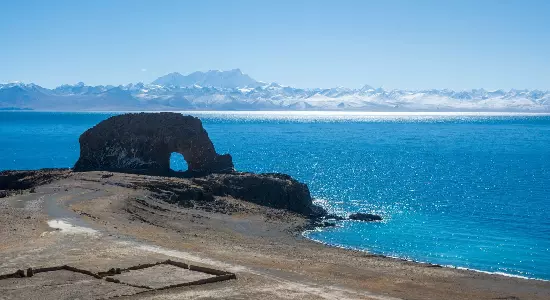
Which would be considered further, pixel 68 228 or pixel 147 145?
pixel 147 145

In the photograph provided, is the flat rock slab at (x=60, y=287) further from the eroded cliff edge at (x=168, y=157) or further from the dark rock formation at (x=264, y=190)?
the eroded cliff edge at (x=168, y=157)

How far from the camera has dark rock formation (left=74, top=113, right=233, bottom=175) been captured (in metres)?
69.4

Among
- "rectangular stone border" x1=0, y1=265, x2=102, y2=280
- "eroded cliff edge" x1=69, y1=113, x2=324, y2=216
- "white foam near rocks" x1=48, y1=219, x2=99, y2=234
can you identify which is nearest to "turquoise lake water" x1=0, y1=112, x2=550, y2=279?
"eroded cliff edge" x1=69, y1=113, x2=324, y2=216

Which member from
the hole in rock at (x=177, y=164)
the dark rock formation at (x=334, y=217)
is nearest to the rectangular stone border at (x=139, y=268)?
the dark rock formation at (x=334, y=217)

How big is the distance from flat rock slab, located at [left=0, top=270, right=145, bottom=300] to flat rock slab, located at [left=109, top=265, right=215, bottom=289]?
2.84 feet

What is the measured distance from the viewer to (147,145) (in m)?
69.6

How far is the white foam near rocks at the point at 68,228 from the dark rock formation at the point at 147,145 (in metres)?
26.8

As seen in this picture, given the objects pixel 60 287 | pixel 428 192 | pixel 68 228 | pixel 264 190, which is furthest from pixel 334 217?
pixel 60 287

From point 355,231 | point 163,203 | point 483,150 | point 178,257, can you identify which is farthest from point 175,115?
point 483,150

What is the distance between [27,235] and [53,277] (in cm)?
1049

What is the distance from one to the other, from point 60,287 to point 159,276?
162 inches

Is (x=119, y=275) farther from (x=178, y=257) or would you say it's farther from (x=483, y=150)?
(x=483, y=150)

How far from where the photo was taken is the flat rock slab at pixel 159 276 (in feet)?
89.5

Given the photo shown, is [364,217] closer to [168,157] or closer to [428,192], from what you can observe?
[168,157]
